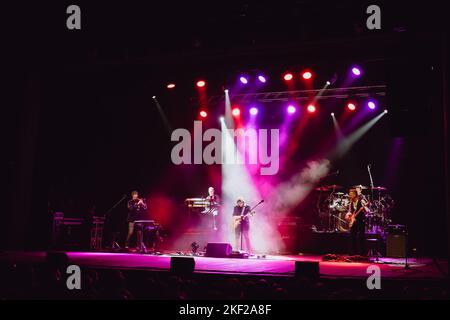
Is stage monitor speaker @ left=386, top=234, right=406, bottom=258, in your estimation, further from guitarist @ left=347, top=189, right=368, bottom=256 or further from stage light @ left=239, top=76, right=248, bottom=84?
stage light @ left=239, top=76, right=248, bottom=84

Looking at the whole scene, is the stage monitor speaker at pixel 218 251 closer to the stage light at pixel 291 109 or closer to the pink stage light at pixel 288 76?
the pink stage light at pixel 288 76

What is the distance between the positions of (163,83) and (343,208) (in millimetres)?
6226

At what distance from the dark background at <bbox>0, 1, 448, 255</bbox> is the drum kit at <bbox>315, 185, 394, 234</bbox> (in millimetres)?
626

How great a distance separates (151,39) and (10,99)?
4287 mm

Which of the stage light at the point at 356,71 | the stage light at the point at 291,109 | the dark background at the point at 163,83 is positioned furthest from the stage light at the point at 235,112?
the stage light at the point at 356,71

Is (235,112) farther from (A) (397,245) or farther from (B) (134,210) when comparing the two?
(A) (397,245)

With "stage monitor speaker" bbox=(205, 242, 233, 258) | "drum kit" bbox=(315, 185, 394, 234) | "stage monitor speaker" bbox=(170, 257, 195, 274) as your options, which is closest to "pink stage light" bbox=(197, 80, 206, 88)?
"drum kit" bbox=(315, 185, 394, 234)

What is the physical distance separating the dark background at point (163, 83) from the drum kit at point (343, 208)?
626 mm

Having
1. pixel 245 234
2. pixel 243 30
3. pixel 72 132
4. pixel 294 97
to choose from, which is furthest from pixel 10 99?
pixel 294 97

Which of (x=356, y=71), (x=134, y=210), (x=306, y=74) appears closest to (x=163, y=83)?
(x=134, y=210)

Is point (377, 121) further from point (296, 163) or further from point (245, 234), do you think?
point (245, 234)

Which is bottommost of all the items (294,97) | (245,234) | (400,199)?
(245,234)

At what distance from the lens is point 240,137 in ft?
49.4
